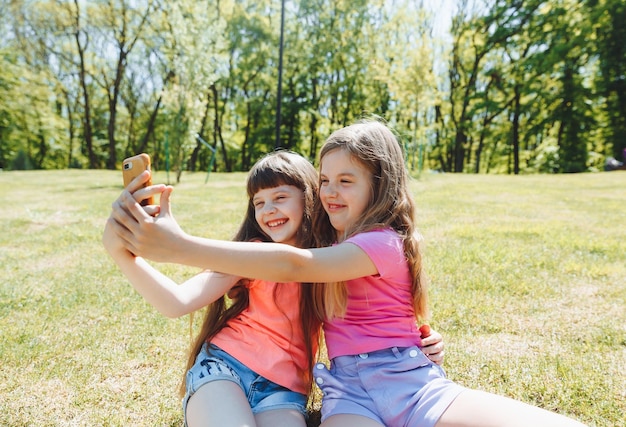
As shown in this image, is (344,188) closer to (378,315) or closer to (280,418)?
(378,315)

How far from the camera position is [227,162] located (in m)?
33.8

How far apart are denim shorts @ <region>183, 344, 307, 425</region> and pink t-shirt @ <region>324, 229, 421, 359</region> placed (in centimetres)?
28

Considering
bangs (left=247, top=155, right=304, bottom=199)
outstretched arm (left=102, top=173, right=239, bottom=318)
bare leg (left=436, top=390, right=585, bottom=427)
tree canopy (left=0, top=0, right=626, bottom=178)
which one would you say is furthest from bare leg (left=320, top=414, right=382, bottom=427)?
tree canopy (left=0, top=0, right=626, bottom=178)

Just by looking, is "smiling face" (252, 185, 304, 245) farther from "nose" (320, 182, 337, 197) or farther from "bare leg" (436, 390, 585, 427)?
"bare leg" (436, 390, 585, 427)

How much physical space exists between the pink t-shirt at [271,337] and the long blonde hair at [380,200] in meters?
0.16

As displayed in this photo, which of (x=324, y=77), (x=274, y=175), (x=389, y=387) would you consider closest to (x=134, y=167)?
(x=274, y=175)

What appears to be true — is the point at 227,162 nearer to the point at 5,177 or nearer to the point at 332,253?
the point at 5,177

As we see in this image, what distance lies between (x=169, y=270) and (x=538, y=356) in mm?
3797

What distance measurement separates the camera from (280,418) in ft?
6.12

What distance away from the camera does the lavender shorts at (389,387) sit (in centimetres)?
175

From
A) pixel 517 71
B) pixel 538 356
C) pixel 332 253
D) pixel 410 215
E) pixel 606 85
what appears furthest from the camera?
pixel 517 71

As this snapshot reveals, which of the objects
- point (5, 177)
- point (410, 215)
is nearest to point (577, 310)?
point (410, 215)

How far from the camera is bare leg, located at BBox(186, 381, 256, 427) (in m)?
1.69

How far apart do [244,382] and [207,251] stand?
0.82 meters
